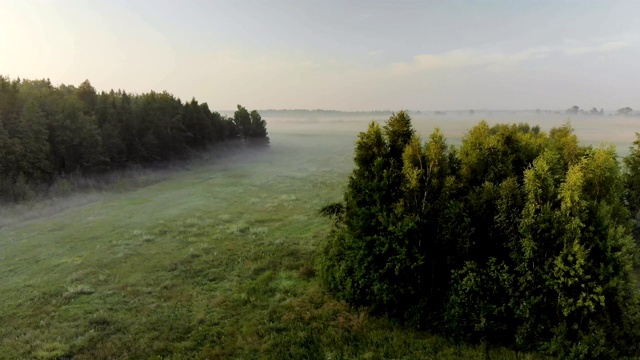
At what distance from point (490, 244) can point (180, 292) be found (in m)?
18.3

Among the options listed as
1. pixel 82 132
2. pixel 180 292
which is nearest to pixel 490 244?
pixel 180 292

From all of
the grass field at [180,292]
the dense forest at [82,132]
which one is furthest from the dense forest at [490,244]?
the dense forest at [82,132]

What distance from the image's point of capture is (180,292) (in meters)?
22.7

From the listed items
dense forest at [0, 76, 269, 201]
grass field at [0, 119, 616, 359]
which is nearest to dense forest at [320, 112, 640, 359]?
grass field at [0, 119, 616, 359]

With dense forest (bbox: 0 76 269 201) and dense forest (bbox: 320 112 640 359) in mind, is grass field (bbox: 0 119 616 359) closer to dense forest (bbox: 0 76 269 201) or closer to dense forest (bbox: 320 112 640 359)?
dense forest (bbox: 320 112 640 359)

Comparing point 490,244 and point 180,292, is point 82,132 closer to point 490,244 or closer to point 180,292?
point 180,292

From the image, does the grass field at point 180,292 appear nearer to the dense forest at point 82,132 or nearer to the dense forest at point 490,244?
the dense forest at point 490,244

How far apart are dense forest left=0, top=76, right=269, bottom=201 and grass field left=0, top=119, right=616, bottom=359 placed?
9091mm

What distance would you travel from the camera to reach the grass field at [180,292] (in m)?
16.5

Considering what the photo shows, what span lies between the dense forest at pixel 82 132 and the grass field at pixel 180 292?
9091 millimetres

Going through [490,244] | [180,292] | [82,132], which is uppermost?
[82,132]

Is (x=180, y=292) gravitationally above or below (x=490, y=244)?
below

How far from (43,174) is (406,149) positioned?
2182 inches

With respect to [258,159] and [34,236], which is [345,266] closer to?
[34,236]
